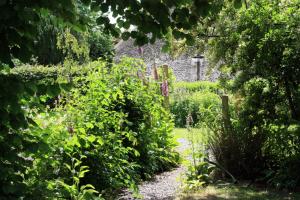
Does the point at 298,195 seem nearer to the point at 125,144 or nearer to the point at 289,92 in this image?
the point at 289,92

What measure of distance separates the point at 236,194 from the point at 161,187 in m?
1.10

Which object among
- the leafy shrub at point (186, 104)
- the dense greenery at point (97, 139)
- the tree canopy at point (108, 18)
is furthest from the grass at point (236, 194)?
the leafy shrub at point (186, 104)

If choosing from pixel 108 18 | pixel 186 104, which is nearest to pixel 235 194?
pixel 108 18

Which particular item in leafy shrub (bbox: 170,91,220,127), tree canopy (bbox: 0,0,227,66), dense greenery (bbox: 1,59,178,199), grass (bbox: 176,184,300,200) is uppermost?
leafy shrub (bbox: 170,91,220,127)

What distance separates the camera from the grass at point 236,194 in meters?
6.00

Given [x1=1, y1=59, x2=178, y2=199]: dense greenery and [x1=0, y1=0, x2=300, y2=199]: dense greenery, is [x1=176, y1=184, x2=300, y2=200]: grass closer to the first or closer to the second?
[x1=0, y1=0, x2=300, y2=199]: dense greenery

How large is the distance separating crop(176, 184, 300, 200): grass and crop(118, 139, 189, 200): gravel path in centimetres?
28

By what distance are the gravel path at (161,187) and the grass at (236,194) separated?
0.28 meters

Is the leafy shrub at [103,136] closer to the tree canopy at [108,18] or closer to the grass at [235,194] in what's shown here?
the tree canopy at [108,18]

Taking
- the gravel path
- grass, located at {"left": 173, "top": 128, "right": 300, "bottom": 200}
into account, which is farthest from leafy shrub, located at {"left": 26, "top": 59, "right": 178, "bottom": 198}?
grass, located at {"left": 173, "top": 128, "right": 300, "bottom": 200}

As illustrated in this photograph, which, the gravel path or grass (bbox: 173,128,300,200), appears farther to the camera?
the gravel path

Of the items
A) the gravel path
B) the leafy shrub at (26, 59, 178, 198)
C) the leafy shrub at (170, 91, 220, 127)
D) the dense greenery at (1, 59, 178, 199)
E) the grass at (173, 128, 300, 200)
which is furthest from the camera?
the leafy shrub at (170, 91, 220, 127)

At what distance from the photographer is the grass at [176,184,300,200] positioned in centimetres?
600

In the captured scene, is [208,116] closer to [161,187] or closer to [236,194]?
[161,187]
